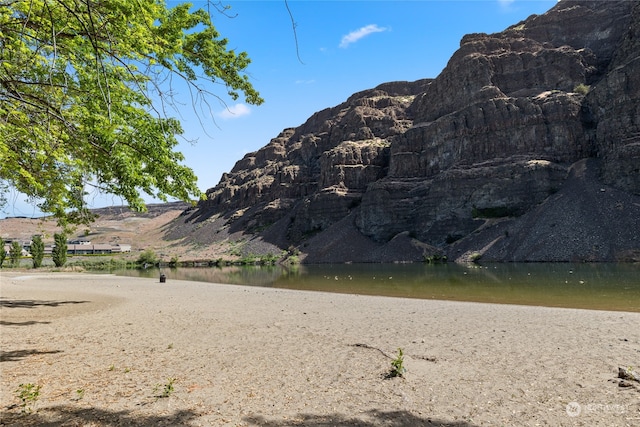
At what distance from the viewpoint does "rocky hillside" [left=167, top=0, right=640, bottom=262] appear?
72.9 meters

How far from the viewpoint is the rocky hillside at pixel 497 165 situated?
239 feet

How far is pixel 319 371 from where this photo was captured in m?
7.77

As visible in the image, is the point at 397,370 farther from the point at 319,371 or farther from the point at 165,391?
the point at 165,391

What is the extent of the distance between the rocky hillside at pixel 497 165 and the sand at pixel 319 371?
208ft

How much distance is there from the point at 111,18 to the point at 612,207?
85.8 meters

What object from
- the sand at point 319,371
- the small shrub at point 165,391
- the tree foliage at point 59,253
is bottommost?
the sand at point 319,371

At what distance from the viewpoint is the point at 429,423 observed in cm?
531

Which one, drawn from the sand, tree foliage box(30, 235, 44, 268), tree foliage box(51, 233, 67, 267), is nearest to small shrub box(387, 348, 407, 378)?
the sand

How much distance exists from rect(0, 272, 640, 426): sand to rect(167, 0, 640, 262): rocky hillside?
63.3m

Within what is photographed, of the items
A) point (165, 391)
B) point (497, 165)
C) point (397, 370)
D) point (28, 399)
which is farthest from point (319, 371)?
point (497, 165)

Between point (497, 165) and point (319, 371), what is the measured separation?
98065 mm

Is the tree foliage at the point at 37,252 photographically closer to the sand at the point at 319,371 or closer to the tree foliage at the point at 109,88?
the sand at the point at 319,371

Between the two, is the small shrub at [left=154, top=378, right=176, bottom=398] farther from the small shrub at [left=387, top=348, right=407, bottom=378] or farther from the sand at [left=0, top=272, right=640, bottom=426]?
the small shrub at [left=387, top=348, right=407, bottom=378]

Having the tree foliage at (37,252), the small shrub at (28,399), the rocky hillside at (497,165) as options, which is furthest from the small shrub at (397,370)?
the tree foliage at (37,252)
